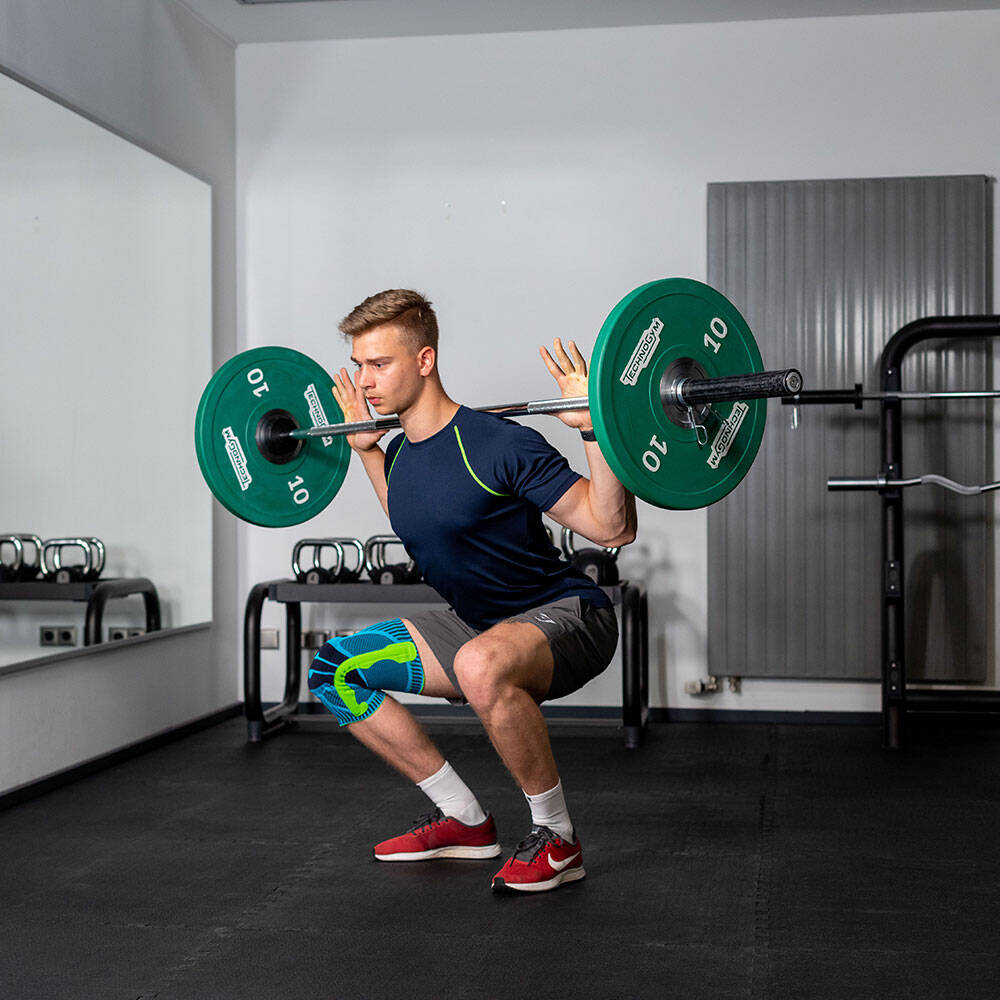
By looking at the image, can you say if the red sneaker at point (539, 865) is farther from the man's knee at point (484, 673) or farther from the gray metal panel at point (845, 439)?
the gray metal panel at point (845, 439)

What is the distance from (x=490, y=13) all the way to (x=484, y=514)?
275cm

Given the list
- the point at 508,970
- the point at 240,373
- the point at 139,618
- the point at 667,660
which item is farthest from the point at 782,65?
the point at 508,970

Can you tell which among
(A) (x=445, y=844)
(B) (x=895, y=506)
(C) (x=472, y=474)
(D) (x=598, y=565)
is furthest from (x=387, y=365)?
(B) (x=895, y=506)

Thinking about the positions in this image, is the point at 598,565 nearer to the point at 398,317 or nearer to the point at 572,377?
the point at 398,317

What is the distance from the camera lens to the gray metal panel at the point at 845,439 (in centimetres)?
450

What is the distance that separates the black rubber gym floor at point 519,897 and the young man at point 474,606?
0.13 metres

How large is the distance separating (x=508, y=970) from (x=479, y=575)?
2.80 feet

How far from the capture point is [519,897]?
2.59m

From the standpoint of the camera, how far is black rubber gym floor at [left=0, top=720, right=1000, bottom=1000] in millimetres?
2176

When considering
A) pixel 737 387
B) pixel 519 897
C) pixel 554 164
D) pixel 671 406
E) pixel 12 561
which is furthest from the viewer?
pixel 554 164

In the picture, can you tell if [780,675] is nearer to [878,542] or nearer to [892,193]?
[878,542]

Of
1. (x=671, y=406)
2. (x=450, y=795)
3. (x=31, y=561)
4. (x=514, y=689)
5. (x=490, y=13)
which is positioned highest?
(x=490, y=13)

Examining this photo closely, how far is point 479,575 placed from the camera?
2689mm

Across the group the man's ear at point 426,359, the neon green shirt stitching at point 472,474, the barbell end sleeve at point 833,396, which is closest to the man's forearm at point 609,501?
the neon green shirt stitching at point 472,474
